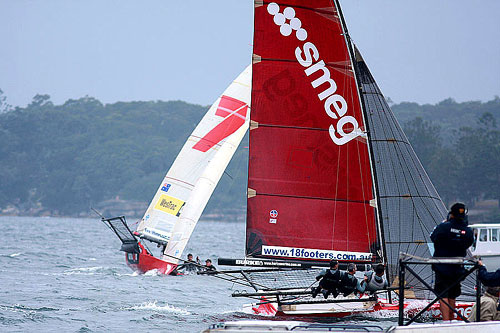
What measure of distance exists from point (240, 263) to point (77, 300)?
7.43m

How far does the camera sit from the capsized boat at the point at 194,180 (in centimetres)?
3172

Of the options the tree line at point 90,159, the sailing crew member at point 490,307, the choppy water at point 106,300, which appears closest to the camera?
the sailing crew member at point 490,307

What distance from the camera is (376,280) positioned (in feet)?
54.7

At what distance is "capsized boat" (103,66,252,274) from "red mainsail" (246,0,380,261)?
13.6m

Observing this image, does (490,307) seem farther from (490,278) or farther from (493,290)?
(490,278)

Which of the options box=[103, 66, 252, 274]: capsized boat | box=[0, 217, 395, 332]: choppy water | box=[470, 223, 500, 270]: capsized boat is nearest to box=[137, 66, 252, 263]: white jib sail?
box=[103, 66, 252, 274]: capsized boat

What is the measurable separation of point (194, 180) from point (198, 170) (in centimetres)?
44

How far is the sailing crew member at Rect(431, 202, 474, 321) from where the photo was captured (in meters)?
12.0

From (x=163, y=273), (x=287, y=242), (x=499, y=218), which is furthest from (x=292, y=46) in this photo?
(x=499, y=218)

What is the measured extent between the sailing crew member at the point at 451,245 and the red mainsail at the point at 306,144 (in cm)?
522

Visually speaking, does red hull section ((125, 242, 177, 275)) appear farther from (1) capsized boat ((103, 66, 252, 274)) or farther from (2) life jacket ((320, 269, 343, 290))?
(2) life jacket ((320, 269, 343, 290))

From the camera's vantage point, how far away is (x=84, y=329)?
17.4m

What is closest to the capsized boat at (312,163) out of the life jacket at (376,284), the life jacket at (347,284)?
the life jacket at (376,284)

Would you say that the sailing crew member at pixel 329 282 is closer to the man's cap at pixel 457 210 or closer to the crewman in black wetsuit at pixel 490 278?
the man's cap at pixel 457 210
